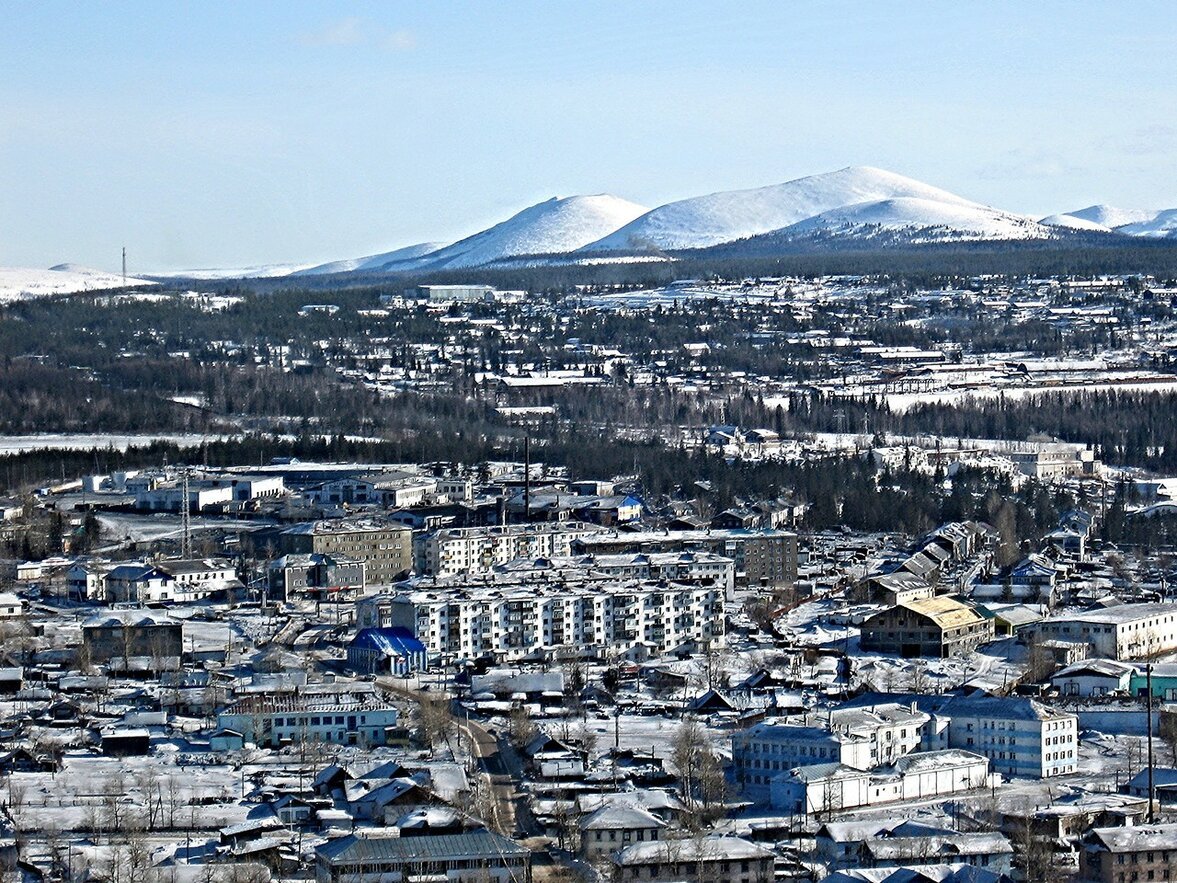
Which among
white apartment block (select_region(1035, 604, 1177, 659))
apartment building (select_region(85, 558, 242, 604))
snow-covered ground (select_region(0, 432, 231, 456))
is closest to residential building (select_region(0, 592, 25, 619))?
apartment building (select_region(85, 558, 242, 604))

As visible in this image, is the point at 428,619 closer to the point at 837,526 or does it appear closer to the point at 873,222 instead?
the point at 837,526

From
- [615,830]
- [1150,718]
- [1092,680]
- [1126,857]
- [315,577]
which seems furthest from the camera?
[315,577]

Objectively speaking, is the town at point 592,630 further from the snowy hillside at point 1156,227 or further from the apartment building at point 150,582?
the snowy hillside at point 1156,227

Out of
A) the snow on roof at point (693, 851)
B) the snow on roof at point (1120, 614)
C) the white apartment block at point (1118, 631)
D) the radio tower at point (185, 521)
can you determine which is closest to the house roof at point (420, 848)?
the snow on roof at point (693, 851)

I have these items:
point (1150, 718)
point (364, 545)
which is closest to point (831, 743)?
point (1150, 718)

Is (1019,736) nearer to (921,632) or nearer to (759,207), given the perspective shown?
(921,632)
